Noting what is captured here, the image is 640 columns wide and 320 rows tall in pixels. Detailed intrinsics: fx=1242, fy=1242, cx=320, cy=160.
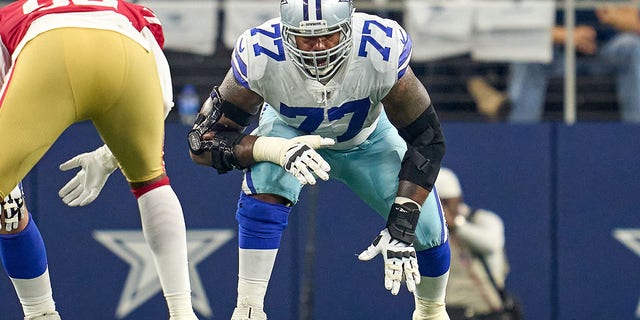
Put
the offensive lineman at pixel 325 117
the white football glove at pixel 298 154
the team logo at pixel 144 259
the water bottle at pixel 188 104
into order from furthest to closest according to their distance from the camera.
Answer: the water bottle at pixel 188 104 → the team logo at pixel 144 259 → the offensive lineman at pixel 325 117 → the white football glove at pixel 298 154

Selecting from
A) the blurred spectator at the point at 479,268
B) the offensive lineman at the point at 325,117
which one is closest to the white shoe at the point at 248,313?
the offensive lineman at the point at 325,117

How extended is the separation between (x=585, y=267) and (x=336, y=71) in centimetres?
349

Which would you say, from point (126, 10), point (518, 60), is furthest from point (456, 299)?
point (126, 10)

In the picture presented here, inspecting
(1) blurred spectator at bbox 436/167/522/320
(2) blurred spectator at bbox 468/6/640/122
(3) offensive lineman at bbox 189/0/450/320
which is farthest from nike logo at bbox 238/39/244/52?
(2) blurred spectator at bbox 468/6/640/122

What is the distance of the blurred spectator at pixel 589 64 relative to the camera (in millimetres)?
7945

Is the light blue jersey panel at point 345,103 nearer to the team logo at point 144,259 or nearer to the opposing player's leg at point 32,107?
the opposing player's leg at point 32,107

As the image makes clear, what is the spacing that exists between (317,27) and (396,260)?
93 cm

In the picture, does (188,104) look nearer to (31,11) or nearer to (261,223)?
(261,223)

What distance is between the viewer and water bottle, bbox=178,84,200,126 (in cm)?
788

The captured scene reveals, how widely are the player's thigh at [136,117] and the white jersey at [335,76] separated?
422 mm

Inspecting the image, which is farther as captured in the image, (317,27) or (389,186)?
(389,186)

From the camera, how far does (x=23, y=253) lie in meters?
4.85

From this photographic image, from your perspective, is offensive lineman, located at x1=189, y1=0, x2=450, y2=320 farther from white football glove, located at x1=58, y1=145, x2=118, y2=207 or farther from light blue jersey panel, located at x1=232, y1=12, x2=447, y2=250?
white football glove, located at x1=58, y1=145, x2=118, y2=207

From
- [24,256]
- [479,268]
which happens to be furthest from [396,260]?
[479,268]
